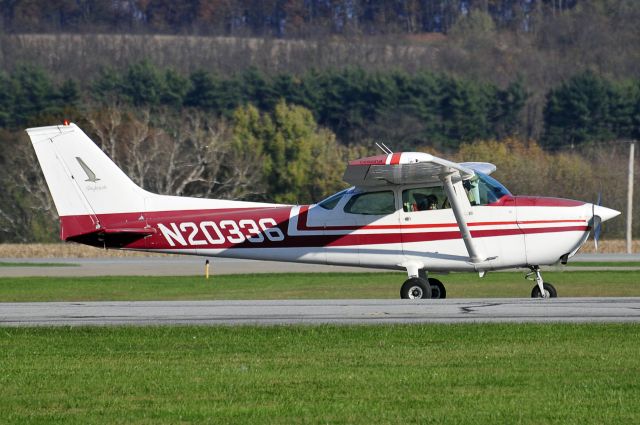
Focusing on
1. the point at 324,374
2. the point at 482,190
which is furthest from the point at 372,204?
the point at 324,374

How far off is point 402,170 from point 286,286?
14856 mm

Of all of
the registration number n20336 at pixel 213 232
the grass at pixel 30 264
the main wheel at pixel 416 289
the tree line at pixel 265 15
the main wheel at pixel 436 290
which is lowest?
the grass at pixel 30 264

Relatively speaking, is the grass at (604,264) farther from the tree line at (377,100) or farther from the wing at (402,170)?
the tree line at (377,100)

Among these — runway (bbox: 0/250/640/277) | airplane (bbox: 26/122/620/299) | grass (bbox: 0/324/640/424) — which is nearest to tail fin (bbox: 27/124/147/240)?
airplane (bbox: 26/122/620/299)

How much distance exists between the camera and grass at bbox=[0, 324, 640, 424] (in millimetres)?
10039

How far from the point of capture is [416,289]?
2100cm

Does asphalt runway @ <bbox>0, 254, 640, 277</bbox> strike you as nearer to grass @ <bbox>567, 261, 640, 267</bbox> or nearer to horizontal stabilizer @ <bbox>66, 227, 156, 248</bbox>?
grass @ <bbox>567, 261, 640, 267</bbox>

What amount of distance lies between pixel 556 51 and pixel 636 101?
3353 centimetres

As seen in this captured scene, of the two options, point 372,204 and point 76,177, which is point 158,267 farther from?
point 372,204

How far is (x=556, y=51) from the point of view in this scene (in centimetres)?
12562

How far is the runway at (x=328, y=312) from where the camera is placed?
630 inches

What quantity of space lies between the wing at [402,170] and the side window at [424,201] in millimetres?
324

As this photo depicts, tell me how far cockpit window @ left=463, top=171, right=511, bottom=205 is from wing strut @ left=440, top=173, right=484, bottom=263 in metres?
0.37

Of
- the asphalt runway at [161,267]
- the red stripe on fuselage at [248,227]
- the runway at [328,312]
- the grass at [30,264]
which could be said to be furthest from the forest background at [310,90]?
the runway at [328,312]
